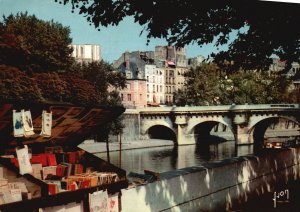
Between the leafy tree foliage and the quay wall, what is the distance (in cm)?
5633

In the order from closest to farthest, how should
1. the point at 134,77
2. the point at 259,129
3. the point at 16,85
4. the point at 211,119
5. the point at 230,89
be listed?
the point at 16,85 → the point at 211,119 → the point at 259,129 → the point at 230,89 → the point at 134,77

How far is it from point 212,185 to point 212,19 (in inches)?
151

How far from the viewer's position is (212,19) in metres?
9.79

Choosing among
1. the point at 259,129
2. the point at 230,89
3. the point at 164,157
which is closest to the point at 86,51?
the point at 230,89

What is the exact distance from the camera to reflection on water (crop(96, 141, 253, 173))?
40031mm

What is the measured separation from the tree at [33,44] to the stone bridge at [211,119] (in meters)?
21.3

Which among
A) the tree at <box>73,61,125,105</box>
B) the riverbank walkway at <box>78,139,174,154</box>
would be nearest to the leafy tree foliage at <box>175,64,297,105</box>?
the riverbank walkway at <box>78,139,174,154</box>

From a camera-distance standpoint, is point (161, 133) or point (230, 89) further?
→ point (230, 89)

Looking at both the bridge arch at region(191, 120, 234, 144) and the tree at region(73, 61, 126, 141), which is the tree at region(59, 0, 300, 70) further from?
the bridge arch at region(191, 120, 234, 144)

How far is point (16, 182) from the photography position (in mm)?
7039

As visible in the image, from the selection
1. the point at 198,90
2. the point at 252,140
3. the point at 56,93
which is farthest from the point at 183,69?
the point at 56,93

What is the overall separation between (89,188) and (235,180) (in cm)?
505

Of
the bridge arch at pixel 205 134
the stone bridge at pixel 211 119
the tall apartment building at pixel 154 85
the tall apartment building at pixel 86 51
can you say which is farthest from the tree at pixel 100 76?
the tall apartment building at pixel 154 85

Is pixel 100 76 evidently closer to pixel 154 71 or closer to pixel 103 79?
pixel 103 79
